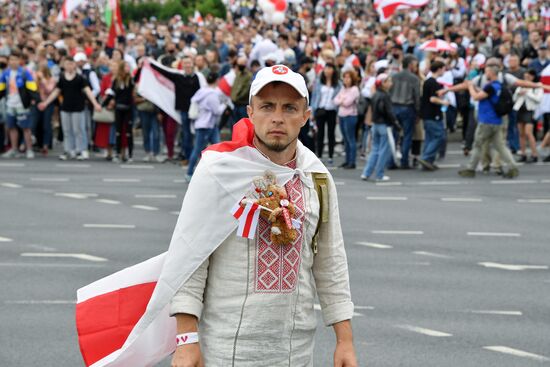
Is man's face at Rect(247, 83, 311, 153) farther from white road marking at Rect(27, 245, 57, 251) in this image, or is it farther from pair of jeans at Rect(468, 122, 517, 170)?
pair of jeans at Rect(468, 122, 517, 170)

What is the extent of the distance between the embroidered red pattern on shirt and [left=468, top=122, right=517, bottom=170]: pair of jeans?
16.0 meters

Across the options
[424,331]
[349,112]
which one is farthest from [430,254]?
[349,112]

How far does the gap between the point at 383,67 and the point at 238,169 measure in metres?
18.2

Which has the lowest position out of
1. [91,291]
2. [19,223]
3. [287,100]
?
[19,223]

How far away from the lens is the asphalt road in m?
8.96

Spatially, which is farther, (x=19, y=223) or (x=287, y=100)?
(x=19, y=223)

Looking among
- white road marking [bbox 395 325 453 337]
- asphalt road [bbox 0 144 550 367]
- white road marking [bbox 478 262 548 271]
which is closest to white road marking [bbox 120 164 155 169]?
asphalt road [bbox 0 144 550 367]

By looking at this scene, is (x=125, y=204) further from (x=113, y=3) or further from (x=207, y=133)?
(x=113, y=3)

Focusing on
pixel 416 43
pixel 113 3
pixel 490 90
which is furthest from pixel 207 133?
pixel 113 3

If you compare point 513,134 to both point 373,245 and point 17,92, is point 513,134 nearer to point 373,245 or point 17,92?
point 17,92

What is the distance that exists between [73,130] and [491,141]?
7.72 metres

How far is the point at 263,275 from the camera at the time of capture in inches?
177

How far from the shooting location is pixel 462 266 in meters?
12.1

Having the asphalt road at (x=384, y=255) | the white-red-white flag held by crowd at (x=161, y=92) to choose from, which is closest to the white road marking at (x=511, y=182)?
the asphalt road at (x=384, y=255)
